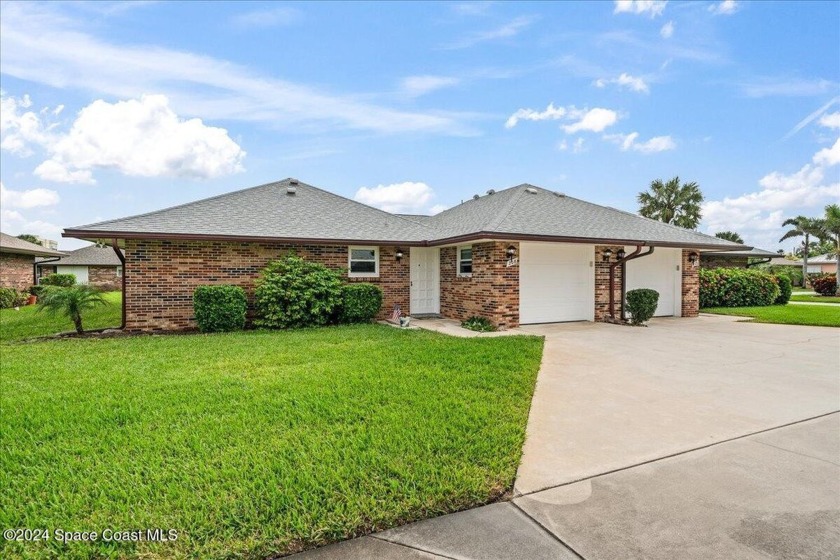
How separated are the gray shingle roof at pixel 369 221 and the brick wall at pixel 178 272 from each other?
0.48 m

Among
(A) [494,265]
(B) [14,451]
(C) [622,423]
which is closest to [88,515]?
(B) [14,451]

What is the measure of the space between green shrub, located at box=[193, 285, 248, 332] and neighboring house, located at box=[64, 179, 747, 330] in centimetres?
82

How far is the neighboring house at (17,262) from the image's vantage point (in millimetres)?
19609

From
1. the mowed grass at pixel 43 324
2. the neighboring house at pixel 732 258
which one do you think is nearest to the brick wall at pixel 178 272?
the mowed grass at pixel 43 324

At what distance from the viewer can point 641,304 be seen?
38.1 feet

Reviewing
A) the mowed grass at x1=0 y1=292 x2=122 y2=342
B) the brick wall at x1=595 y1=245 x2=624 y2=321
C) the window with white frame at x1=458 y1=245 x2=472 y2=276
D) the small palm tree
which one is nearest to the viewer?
the small palm tree

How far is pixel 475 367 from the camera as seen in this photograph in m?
6.29

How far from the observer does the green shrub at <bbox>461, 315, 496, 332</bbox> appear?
1065cm

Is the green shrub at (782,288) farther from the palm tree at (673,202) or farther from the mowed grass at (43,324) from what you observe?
the mowed grass at (43,324)

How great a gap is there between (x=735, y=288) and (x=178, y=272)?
783 inches

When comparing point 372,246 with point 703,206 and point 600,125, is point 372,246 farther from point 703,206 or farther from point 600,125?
point 703,206

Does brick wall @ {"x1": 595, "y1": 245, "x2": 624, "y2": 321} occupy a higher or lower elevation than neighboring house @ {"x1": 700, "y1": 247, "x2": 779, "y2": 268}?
lower

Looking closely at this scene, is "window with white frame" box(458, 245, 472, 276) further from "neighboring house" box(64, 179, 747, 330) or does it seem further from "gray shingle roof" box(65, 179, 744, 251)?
"gray shingle roof" box(65, 179, 744, 251)

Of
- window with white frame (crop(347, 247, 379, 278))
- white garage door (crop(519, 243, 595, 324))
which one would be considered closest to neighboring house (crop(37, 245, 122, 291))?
window with white frame (crop(347, 247, 379, 278))
